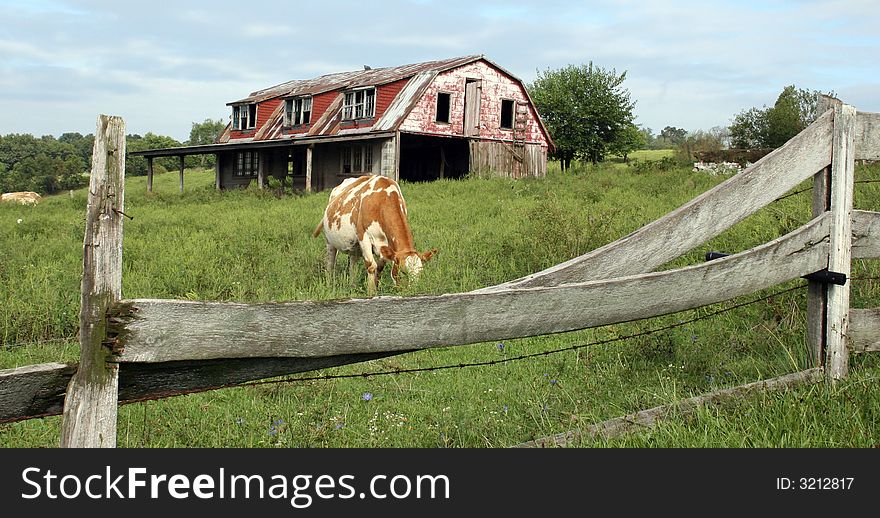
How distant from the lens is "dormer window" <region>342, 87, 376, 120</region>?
30317 millimetres

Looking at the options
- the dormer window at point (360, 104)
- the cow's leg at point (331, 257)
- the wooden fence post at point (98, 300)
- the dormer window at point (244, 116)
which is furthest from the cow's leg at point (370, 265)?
the dormer window at point (244, 116)

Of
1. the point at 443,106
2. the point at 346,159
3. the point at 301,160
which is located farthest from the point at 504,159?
the point at 301,160

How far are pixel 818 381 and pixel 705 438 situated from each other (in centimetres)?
134

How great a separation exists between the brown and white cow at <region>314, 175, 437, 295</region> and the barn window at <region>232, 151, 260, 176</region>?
85.5 feet

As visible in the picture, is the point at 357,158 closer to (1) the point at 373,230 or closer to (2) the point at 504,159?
(2) the point at 504,159

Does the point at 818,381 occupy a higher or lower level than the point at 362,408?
higher

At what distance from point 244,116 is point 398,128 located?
1287cm

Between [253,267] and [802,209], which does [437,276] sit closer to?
[253,267]

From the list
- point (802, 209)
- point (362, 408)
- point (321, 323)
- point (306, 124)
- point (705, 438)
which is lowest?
point (362, 408)

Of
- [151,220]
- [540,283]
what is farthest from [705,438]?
[151,220]

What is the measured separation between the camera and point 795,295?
20.9 ft

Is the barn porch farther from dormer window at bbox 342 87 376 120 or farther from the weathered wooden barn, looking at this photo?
dormer window at bbox 342 87 376 120

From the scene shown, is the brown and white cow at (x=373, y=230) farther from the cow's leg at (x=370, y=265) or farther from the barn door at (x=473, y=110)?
the barn door at (x=473, y=110)

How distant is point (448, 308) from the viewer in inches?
112
